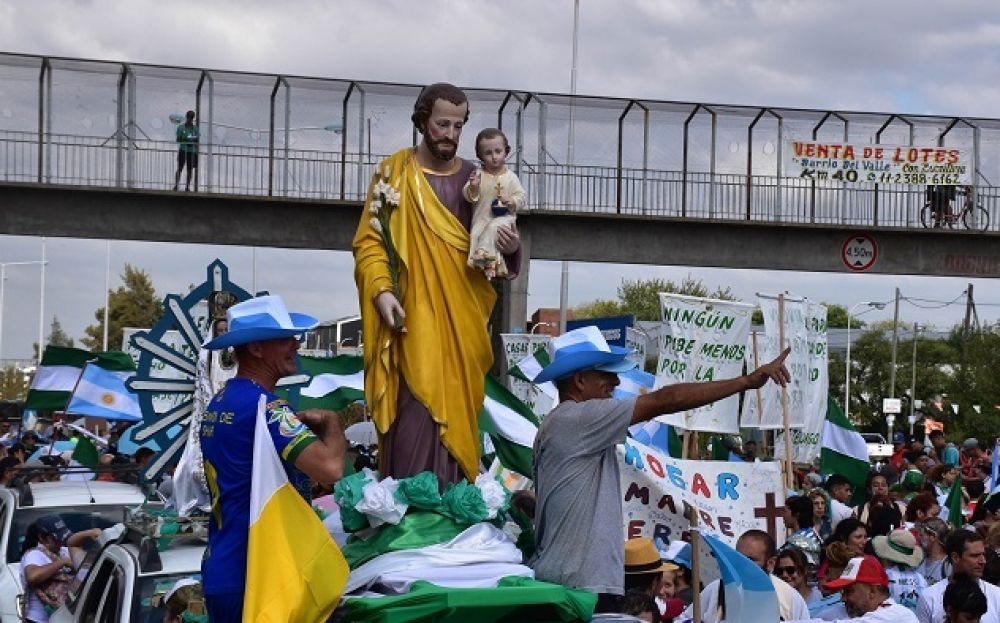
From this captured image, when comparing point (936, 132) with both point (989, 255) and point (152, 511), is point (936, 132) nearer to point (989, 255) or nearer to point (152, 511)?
point (989, 255)

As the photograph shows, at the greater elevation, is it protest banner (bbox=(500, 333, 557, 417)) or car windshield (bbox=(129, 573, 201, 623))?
protest banner (bbox=(500, 333, 557, 417))

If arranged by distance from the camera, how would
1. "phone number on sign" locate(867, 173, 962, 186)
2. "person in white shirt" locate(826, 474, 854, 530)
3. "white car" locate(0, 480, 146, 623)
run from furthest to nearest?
"phone number on sign" locate(867, 173, 962, 186), "person in white shirt" locate(826, 474, 854, 530), "white car" locate(0, 480, 146, 623)

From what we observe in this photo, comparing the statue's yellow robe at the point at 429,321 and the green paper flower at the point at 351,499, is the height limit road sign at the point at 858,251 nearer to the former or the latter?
the statue's yellow robe at the point at 429,321

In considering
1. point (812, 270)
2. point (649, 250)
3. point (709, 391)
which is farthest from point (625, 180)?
point (709, 391)

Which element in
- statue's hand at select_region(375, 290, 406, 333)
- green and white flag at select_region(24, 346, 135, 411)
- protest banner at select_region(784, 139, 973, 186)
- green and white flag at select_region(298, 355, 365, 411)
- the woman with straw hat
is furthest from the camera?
protest banner at select_region(784, 139, 973, 186)

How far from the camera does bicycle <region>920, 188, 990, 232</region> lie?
104 feet

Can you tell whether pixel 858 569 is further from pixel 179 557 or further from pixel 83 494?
pixel 83 494

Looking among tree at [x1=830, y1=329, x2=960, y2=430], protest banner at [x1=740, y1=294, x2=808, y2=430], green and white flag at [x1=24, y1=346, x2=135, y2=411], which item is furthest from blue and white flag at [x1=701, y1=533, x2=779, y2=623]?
tree at [x1=830, y1=329, x2=960, y2=430]

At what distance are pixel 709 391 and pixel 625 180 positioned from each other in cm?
2365

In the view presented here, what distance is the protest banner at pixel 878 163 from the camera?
101ft

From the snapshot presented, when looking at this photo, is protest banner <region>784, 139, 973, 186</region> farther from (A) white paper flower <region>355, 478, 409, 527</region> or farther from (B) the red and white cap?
(A) white paper flower <region>355, 478, 409, 527</region>

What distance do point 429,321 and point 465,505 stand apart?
1214 millimetres

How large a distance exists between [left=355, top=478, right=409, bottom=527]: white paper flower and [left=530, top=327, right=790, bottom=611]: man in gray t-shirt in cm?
56

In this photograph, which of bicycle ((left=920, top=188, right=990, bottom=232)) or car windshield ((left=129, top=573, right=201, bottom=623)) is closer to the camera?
car windshield ((left=129, top=573, right=201, bottom=623))
